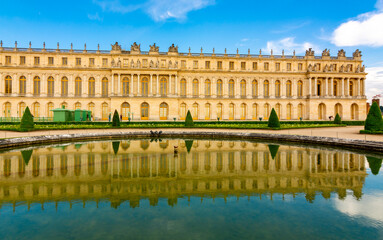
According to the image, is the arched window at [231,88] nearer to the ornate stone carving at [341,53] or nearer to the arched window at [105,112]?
the ornate stone carving at [341,53]

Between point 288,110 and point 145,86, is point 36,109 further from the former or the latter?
point 288,110

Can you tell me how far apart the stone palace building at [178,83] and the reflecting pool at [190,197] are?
29.4 meters

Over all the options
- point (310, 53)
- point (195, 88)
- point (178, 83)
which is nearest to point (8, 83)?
point (178, 83)

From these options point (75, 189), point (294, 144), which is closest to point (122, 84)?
point (294, 144)

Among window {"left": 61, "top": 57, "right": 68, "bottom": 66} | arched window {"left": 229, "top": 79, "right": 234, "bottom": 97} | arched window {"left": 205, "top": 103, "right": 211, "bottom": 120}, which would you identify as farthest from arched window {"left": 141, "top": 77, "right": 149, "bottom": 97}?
arched window {"left": 229, "top": 79, "right": 234, "bottom": 97}

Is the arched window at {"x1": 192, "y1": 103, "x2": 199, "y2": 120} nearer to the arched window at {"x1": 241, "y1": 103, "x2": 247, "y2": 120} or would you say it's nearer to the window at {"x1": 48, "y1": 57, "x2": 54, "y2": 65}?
the arched window at {"x1": 241, "y1": 103, "x2": 247, "y2": 120}

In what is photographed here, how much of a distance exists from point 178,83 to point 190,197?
36.3m

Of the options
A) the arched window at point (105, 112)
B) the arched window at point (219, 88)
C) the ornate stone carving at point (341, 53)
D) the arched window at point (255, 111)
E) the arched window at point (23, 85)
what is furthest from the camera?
the ornate stone carving at point (341, 53)

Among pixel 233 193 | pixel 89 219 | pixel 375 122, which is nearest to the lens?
pixel 89 219

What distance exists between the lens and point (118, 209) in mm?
6039

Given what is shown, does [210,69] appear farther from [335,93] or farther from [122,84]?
[335,93]

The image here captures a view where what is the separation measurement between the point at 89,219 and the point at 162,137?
50.2ft

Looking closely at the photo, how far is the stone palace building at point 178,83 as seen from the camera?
39.1 m

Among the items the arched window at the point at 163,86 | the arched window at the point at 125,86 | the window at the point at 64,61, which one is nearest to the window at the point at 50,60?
the window at the point at 64,61
